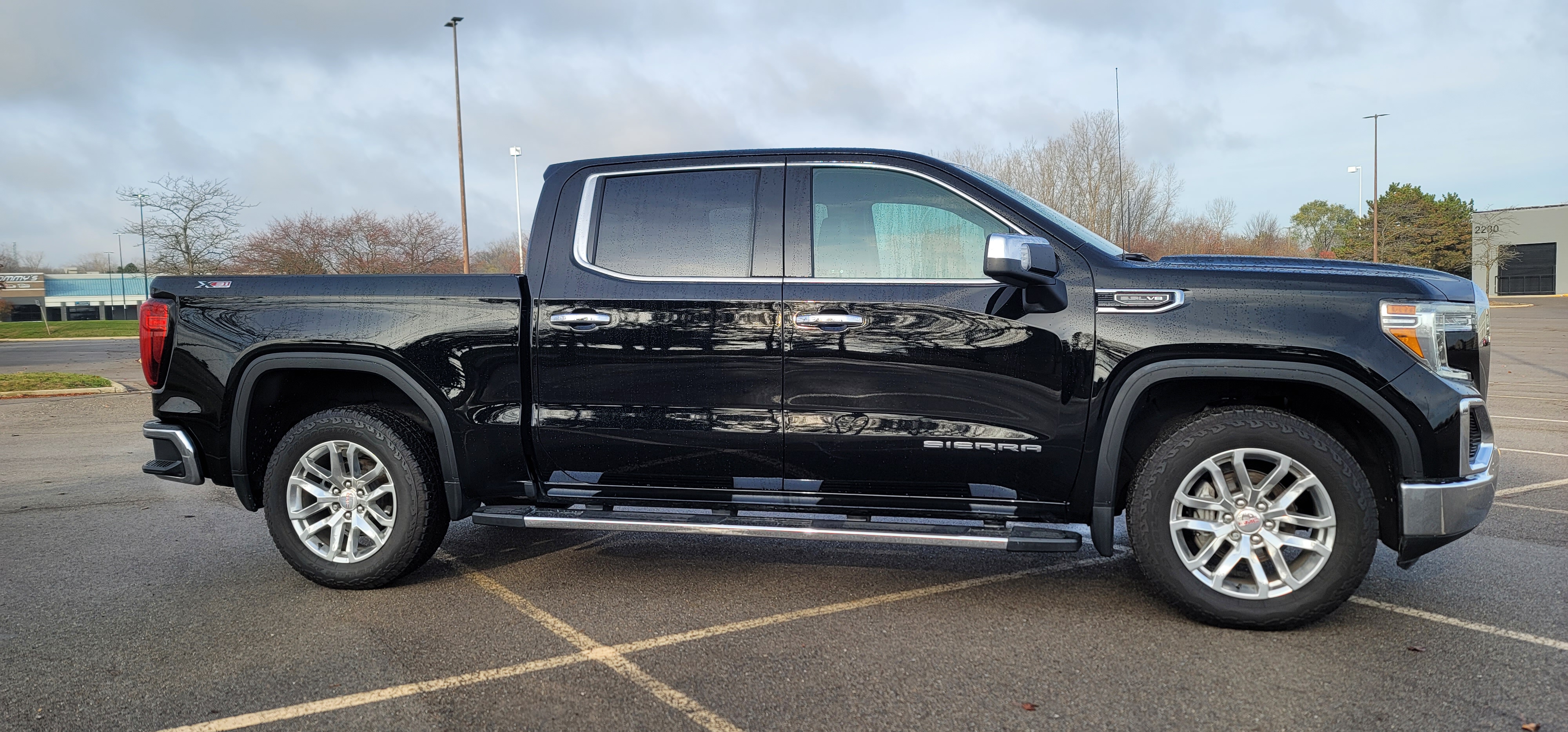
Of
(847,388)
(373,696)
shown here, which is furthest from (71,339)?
(847,388)

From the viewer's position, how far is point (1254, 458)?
371 centimetres

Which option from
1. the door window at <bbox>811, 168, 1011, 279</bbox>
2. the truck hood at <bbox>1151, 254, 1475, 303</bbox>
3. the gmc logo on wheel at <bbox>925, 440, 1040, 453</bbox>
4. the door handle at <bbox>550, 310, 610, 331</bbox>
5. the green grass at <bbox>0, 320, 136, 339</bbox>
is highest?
the door window at <bbox>811, 168, 1011, 279</bbox>

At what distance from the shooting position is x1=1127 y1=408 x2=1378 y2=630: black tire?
11.7ft

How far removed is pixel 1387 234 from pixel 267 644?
66.2m

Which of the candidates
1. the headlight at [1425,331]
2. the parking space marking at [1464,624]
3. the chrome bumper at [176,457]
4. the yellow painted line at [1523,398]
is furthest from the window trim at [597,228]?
the yellow painted line at [1523,398]

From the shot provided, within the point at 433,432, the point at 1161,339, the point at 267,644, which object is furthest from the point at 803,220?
the point at 267,644

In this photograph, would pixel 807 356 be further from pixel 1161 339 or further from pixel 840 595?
pixel 1161 339

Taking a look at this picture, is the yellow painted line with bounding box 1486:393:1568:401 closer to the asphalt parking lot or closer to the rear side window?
the asphalt parking lot

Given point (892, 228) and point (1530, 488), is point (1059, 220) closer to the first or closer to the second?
point (892, 228)

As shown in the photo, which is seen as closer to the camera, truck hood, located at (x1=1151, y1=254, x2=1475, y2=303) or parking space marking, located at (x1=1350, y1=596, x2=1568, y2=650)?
parking space marking, located at (x1=1350, y1=596, x2=1568, y2=650)

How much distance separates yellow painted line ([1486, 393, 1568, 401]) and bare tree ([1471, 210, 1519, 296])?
52.7 m

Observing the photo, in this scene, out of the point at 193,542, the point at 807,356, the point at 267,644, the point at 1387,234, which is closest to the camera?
the point at 267,644

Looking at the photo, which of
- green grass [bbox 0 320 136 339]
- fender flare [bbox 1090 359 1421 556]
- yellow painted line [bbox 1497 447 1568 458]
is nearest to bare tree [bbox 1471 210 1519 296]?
yellow painted line [bbox 1497 447 1568 458]

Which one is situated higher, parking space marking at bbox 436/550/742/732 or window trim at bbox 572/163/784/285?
window trim at bbox 572/163/784/285
